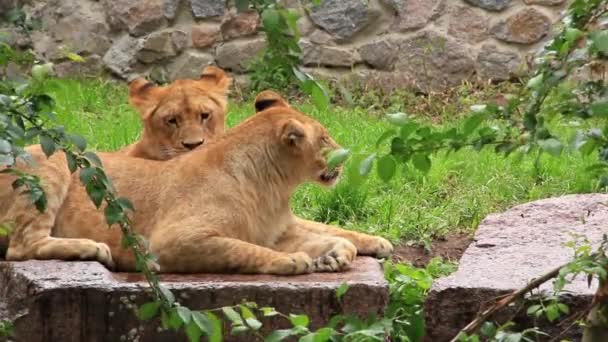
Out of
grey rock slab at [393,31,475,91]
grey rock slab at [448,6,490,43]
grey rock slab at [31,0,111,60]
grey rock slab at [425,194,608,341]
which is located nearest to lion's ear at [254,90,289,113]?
grey rock slab at [425,194,608,341]

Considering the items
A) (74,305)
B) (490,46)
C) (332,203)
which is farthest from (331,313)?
(490,46)

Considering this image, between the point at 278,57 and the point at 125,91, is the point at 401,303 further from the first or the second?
the point at 125,91

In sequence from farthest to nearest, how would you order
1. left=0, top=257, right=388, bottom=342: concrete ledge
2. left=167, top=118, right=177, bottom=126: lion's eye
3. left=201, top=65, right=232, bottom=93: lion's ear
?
left=201, top=65, right=232, bottom=93: lion's ear, left=167, top=118, right=177, bottom=126: lion's eye, left=0, top=257, right=388, bottom=342: concrete ledge

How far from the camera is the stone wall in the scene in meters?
10.2

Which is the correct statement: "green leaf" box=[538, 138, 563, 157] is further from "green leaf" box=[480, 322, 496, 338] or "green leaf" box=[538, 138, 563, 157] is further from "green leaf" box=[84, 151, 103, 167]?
"green leaf" box=[84, 151, 103, 167]

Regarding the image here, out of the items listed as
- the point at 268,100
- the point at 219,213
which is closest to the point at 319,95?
A: the point at 219,213

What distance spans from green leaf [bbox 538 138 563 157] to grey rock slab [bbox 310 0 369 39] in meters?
8.10

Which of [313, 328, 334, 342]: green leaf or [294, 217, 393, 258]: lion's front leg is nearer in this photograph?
[313, 328, 334, 342]: green leaf

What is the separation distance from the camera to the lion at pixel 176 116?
6141 mm

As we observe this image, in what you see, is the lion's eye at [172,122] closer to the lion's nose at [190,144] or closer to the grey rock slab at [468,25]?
the lion's nose at [190,144]

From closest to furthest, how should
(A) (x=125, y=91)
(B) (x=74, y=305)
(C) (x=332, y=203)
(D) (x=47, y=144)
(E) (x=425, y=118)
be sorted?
(D) (x=47, y=144) < (B) (x=74, y=305) < (C) (x=332, y=203) < (E) (x=425, y=118) < (A) (x=125, y=91)

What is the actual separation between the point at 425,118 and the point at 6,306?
18.2 ft

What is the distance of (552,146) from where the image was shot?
240 cm

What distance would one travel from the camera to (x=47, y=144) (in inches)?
117
